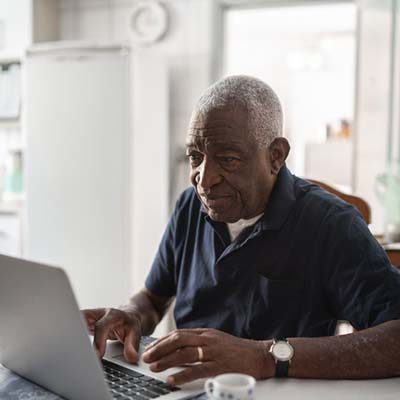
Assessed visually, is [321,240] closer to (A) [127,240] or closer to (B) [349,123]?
(A) [127,240]

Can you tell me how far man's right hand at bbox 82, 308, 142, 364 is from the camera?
111 centimetres

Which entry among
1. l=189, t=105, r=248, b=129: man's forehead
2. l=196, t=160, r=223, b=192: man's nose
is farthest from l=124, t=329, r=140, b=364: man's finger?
l=189, t=105, r=248, b=129: man's forehead

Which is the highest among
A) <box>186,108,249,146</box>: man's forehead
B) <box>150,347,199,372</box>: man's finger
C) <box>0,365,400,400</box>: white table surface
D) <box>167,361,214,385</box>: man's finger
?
<box>186,108,249,146</box>: man's forehead

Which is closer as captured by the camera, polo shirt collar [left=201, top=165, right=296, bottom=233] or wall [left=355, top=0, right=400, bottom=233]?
polo shirt collar [left=201, top=165, right=296, bottom=233]

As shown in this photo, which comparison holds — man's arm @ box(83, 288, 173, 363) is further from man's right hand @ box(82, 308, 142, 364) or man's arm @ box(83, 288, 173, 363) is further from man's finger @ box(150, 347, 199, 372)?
man's finger @ box(150, 347, 199, 372)

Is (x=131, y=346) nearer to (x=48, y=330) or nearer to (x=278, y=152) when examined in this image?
(x=48, y=330)

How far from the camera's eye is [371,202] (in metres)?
3.07

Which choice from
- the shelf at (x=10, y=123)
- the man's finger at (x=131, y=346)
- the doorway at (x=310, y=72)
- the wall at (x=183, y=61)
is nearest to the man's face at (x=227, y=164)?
the man's finger at (x=131, y=346)

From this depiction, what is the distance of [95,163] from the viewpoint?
3037 mm

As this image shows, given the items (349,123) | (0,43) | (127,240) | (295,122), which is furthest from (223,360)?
(295,122)

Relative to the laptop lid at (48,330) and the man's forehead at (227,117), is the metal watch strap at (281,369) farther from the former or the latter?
the man's forehead at (227,117)

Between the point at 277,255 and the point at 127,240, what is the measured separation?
188 centimetres

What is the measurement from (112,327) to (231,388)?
48 cm

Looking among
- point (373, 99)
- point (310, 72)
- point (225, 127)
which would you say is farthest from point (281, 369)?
point (310, 72)
